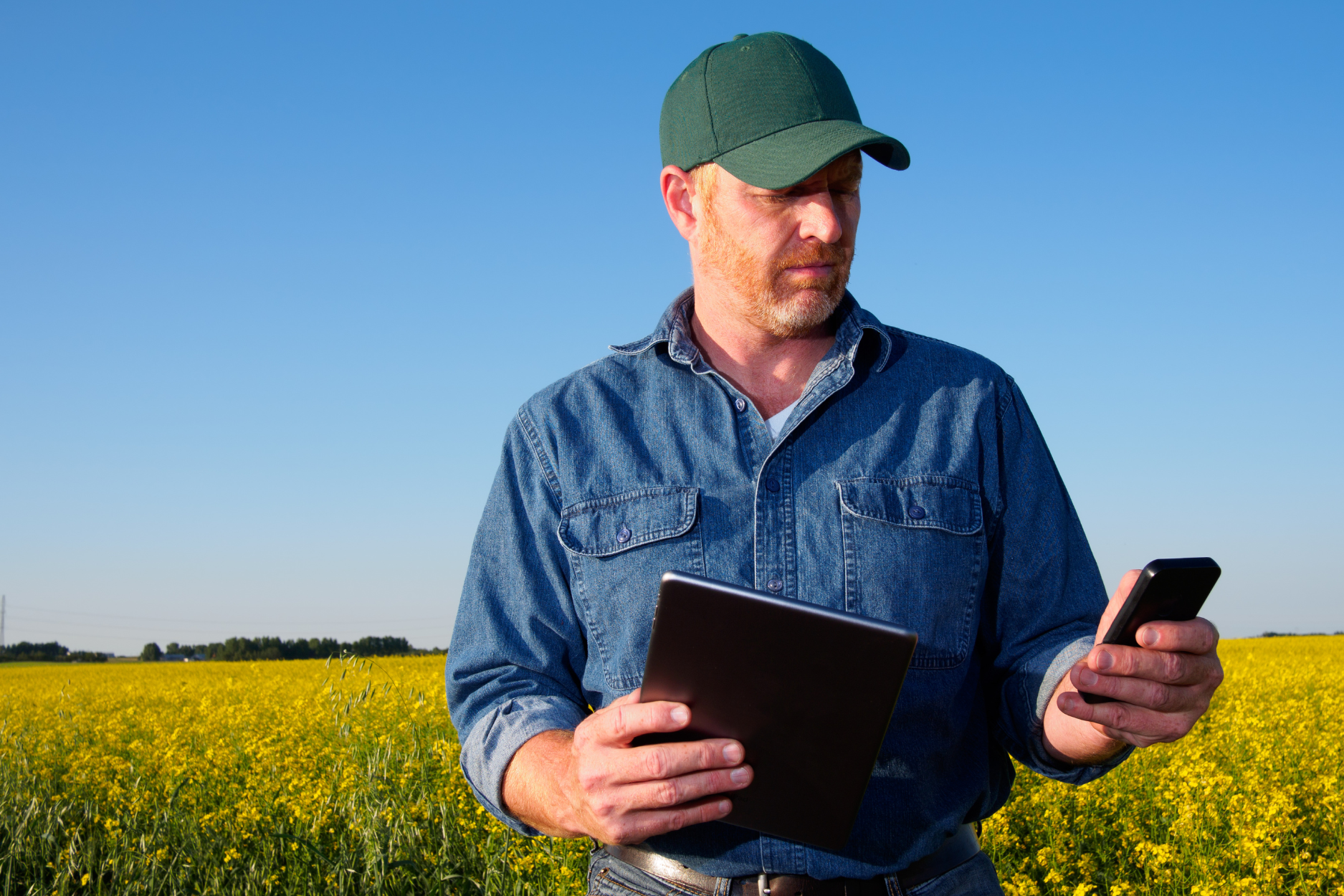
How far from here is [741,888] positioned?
4.60 ft

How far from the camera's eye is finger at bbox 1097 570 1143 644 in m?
1.28

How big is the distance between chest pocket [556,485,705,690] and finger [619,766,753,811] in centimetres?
32

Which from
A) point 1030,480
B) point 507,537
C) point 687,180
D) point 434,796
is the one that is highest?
point 687,180

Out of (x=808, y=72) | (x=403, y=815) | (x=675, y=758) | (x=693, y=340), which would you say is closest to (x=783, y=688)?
(x=675, y=758)

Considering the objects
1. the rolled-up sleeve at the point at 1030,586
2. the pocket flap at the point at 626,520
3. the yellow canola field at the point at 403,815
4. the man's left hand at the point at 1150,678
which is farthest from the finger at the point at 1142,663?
the yellow canola field at the point at 403,815

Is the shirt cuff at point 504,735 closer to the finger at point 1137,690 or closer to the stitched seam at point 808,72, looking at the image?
the finger at point 1137,690

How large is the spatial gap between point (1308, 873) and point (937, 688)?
348cm

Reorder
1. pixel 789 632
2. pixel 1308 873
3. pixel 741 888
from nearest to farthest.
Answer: pixel 789 632 → pixel 741 888 → pixel 1308 873

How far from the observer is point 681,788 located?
121cm

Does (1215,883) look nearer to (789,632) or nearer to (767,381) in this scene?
(767,381)

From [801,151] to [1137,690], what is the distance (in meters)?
0.99

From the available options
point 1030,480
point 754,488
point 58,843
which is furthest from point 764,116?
point 58,843

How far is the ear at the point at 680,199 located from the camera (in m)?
1.90

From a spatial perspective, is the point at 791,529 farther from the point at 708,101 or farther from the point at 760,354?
the point at 708,101
